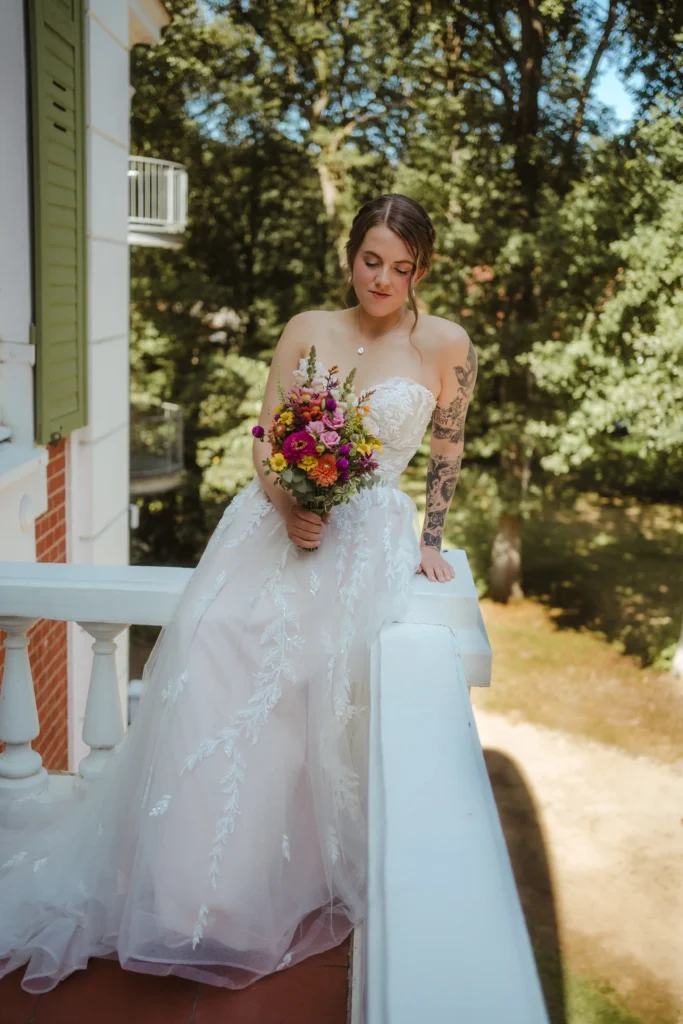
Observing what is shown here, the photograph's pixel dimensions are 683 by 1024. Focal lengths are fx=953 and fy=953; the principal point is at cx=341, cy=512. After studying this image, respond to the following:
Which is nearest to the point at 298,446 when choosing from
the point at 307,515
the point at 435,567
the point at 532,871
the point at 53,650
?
the point at 307,515

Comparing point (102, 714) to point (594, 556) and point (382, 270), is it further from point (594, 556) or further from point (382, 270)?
point (594, 556)

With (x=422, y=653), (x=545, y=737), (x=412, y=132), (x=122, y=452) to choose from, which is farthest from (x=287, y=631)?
(x=412, y=132)

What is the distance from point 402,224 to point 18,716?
1.53m

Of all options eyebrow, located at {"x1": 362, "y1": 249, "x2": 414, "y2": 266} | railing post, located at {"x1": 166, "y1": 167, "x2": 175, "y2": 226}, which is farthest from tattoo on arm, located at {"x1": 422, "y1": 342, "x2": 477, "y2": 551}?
railing post, located at {"x1": 166, "y1": 167, "x2": 175, "y2": 226}

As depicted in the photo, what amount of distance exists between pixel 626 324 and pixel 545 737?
5236mm

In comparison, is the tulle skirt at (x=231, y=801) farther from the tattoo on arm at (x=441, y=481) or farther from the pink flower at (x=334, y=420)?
the tattoo on arm at (x=441, y=481)

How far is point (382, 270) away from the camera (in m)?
2.44

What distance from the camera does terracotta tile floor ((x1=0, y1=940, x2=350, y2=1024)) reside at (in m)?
1.76

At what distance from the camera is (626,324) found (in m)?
12.1

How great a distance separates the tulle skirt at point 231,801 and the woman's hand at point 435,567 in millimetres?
86

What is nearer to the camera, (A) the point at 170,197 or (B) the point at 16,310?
(B) the point at 16,310

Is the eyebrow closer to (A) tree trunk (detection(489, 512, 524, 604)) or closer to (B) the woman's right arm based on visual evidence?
(B) the woman's right arm

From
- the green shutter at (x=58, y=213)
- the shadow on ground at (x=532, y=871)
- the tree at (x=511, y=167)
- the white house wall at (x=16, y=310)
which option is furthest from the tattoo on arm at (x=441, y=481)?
the tree at (x=511, y=167)

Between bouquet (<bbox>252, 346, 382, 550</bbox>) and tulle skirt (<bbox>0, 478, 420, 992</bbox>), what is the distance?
0.62 ft
